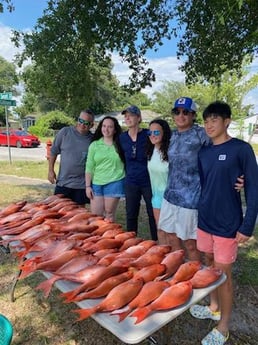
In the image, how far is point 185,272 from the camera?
2262 mm

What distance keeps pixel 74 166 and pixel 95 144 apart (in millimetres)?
533

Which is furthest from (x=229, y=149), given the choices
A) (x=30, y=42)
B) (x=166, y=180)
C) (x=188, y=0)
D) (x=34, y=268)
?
(x=30, y=42)

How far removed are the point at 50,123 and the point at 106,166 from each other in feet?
113

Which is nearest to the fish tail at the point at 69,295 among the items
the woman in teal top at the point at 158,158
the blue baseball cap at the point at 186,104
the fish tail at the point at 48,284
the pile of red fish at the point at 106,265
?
the pile of red fish at the point at 106,265

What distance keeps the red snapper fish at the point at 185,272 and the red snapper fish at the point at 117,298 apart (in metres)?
0.25

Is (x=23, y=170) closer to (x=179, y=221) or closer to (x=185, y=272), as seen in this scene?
(x=179, y=221)

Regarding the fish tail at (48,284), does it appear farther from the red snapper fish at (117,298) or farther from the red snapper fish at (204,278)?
the red snapper fish at (204,278)

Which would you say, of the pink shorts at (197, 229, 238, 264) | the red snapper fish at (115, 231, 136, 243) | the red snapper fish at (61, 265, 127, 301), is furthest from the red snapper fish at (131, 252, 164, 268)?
the pink shorts at (197, 229, 238, 264)

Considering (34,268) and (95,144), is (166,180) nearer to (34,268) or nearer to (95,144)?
(95,144)

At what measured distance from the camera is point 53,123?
122ft

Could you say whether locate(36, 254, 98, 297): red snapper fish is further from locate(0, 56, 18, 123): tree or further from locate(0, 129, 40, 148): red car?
locate(0, 56, 18, 123): tree

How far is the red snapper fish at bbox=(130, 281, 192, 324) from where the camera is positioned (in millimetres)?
1927

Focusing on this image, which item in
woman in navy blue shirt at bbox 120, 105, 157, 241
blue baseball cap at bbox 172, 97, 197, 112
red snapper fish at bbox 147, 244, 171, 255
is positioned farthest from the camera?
woman in navy blue shirt at bbox 120, 105, 157, 241

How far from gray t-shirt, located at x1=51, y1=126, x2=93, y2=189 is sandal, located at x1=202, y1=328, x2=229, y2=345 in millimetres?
2458
